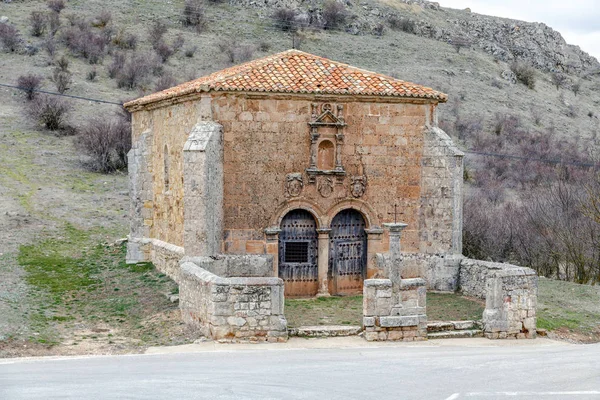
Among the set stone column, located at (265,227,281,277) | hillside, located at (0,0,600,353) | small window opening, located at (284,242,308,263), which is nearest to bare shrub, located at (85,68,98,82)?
hillside, located at (0,0,600,353)

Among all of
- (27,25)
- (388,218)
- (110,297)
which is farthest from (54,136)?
(388,218)

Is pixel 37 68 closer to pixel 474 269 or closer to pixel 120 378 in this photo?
pixel 474 269

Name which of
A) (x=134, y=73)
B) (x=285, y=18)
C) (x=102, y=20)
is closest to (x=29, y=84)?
(x=134, y=73)

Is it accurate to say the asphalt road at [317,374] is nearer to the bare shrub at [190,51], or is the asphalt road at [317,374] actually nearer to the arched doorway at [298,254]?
the arched doorway at [298,254]

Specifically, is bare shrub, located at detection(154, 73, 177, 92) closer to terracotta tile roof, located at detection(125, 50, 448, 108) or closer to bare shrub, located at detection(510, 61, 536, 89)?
terracotta tile roof, located at detection(125, 50, 448, 108)

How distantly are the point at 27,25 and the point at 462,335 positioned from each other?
136 feet

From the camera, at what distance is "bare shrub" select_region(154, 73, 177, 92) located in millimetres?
42094

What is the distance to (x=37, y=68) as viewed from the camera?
43500 millimetres

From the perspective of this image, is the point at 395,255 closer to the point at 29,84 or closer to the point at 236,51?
the point at 29,84

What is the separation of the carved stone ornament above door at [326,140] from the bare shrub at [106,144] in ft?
54.6

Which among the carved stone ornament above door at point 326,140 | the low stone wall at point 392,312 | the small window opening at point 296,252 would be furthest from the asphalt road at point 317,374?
the carved stone ornament above door at point 326,140

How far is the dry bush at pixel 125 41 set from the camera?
49.5m

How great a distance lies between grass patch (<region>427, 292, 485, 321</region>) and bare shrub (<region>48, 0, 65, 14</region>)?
3984cm

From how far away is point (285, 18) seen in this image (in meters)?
56.6
